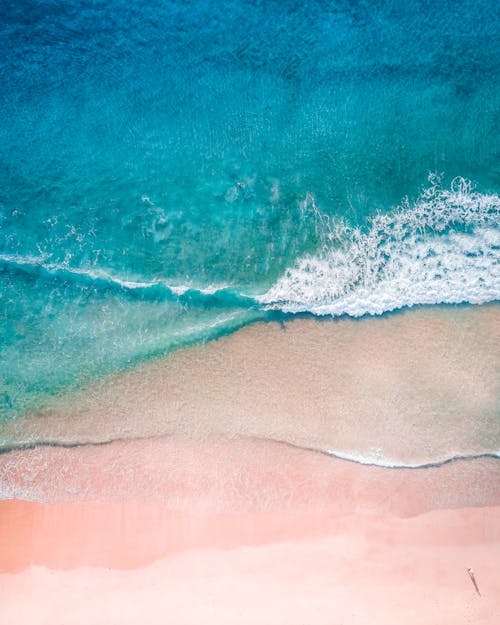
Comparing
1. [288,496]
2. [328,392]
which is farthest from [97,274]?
[288,496]

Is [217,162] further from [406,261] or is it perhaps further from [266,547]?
[266,547]

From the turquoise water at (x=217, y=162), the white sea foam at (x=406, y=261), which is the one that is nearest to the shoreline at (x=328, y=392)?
the white sea foam at (x=406, y=261)

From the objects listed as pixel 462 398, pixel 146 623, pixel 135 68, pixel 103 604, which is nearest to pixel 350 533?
pixel 462 398

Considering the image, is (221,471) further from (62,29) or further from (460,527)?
(62,29)

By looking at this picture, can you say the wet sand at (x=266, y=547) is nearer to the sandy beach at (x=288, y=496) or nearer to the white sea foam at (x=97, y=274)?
the sandy beach at (x=288, y=496)

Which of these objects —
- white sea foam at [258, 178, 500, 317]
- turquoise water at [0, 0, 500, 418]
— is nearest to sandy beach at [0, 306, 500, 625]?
white sea foam at [258, 178, 500, 317]
